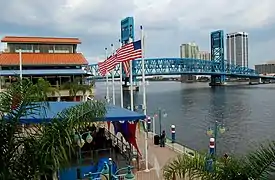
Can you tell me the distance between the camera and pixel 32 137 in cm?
612

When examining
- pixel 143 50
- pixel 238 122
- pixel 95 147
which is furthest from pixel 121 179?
pixel 238 122

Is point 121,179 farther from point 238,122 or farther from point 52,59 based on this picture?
point 52,59

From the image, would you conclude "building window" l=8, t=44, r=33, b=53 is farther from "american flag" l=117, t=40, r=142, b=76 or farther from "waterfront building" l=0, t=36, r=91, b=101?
"american flag" l=117, t=40, r=142, b=76

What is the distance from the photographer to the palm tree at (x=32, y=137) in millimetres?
5637

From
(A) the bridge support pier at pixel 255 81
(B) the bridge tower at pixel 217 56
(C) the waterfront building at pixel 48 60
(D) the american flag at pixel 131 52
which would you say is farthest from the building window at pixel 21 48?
(A) the bridge support pier at pixel 255 81

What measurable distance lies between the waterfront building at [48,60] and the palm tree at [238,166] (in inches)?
1276

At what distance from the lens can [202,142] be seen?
31047 mm

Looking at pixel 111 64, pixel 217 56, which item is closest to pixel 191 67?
pixel 217 56

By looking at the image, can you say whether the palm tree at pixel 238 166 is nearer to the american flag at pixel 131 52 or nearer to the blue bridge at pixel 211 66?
the american flag at pixel 131 52

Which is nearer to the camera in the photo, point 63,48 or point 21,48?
point 21,48

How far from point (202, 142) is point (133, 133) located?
54.8 feet

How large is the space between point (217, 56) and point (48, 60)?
128m

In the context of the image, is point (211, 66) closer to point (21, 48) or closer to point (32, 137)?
point (21, 48)

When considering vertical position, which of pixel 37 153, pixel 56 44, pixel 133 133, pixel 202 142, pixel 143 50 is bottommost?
pixel 202 142
